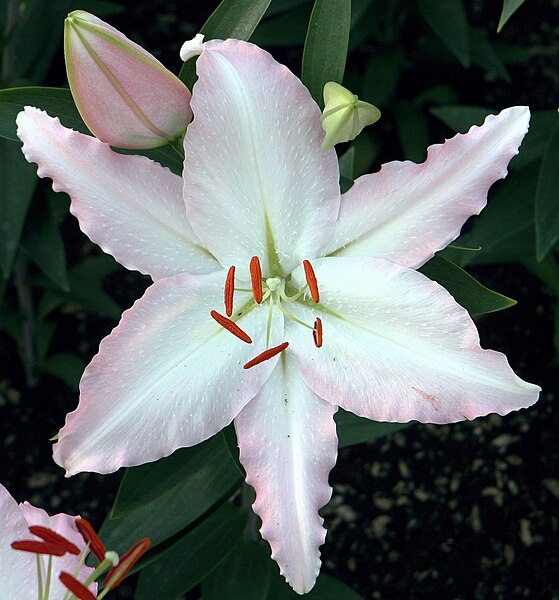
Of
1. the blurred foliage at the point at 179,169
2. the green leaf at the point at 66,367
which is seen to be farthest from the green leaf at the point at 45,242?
the green leaf at the point at 66,367

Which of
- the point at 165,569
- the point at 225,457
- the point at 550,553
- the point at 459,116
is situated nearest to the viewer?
the point at 225,457

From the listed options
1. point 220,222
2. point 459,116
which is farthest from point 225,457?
point 459,116

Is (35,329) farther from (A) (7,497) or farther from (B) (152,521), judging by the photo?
(A) (7,497)

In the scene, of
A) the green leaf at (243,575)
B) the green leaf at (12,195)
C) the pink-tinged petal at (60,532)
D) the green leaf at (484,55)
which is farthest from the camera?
the green leaf at (484,55)

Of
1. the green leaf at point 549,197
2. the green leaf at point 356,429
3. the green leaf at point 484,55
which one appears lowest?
the green leaf at point 484,55

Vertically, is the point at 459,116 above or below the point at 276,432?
below

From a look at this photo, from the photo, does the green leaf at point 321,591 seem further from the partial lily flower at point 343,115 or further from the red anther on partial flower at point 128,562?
the partial lily flower at point 343,115

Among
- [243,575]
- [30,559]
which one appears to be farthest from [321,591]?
[30,559]
